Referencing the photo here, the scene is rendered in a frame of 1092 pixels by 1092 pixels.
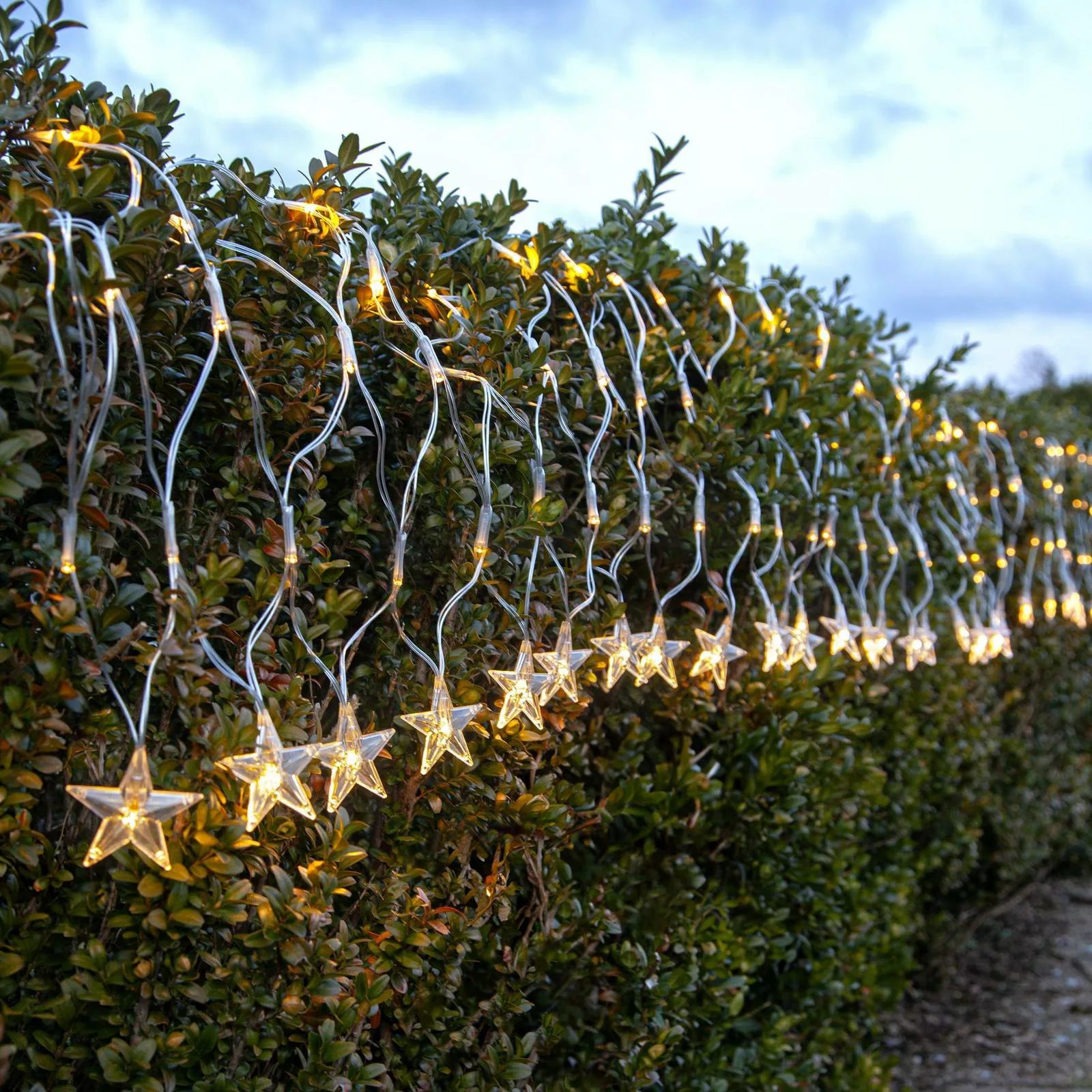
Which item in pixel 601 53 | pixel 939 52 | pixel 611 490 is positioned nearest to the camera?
pixel 611 490

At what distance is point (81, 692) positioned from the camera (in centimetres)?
144

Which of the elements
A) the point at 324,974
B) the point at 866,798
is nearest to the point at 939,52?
the point at 866,798

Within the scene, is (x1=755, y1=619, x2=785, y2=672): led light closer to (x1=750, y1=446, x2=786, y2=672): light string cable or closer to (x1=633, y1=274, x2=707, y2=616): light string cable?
(x1=750, y1=446, x2=786, y2=672): light string cable

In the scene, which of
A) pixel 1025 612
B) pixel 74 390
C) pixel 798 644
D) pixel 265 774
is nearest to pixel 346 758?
pixel 265 774

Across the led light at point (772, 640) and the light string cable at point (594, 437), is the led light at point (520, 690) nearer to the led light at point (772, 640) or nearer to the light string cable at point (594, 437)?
the light string cable at point (594, 437)

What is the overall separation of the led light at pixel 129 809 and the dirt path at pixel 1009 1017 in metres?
3.49

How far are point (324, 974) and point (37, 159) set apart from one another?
1.38m

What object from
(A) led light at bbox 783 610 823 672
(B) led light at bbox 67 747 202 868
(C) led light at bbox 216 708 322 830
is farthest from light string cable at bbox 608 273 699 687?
(B) led light at bbox 67 747 202 868

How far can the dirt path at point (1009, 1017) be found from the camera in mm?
3916

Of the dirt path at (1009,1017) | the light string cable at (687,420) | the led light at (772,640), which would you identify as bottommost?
the dirt path at (1009,1017)

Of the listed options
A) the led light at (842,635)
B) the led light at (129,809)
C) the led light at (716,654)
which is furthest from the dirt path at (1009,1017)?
the led light at (129,809)

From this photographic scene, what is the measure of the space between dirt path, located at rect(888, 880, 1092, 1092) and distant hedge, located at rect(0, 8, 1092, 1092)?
1.06m

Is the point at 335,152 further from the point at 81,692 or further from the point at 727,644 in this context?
the point at 727,644

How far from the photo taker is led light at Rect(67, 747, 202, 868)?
1242mm
